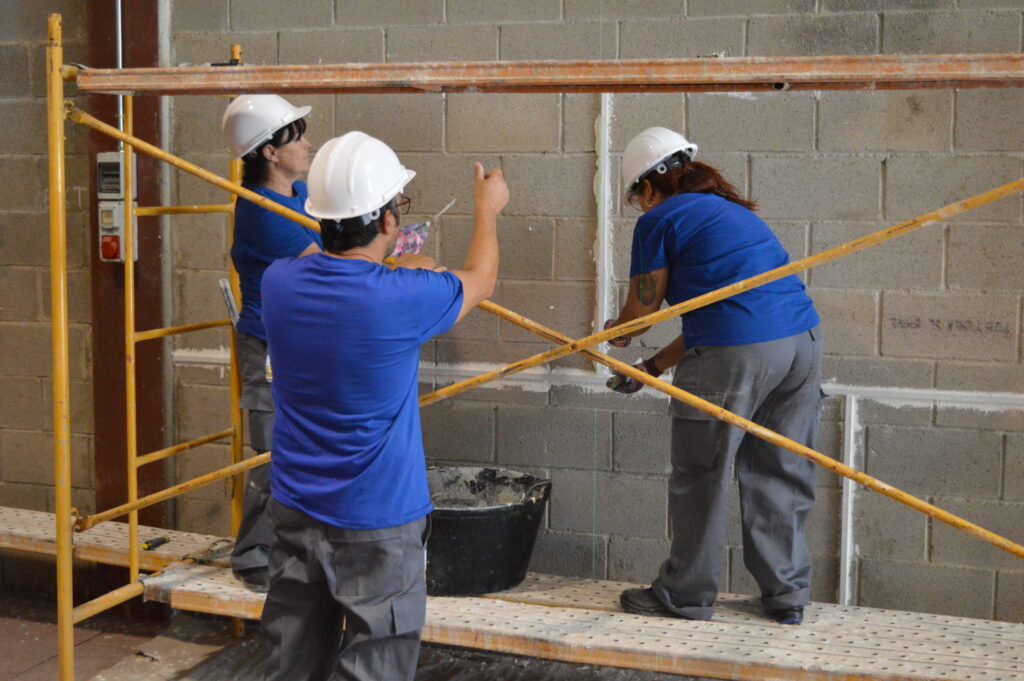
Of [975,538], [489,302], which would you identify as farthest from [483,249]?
[975,538]

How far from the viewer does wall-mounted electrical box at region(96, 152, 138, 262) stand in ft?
14.7

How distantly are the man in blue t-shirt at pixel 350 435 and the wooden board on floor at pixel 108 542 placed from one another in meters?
1.62

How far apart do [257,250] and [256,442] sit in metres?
0.70

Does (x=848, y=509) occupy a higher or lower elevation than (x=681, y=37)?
lower

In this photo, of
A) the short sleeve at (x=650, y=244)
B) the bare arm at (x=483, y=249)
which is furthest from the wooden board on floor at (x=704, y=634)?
the bare arm at (x=483, y=249)

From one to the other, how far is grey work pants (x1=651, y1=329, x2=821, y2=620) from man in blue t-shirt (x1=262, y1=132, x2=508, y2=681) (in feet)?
3.77

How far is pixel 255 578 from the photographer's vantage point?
151 inches

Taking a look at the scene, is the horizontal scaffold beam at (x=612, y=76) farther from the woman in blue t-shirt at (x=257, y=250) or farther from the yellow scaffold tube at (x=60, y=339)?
the woman in blue t-shirt at (x=257, y=250)

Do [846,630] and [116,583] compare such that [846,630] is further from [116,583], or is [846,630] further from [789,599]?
[116,583]

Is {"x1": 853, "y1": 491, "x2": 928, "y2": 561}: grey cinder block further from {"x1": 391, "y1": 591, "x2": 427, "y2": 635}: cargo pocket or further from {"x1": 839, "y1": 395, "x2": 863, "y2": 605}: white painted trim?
{"x1": 391, "y1": 591, "x2": 427, "y2": 635}: cargo pocket

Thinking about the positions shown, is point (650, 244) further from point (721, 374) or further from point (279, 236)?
point (279, 236)

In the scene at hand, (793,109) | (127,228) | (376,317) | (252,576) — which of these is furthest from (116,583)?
(793,109)

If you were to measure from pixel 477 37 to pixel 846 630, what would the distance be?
8.26ft

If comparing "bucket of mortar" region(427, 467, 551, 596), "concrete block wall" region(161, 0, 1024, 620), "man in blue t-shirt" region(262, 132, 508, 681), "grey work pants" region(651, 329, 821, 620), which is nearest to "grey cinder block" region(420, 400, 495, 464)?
"concrete block wall" region(161, 0, 1024, 620)
